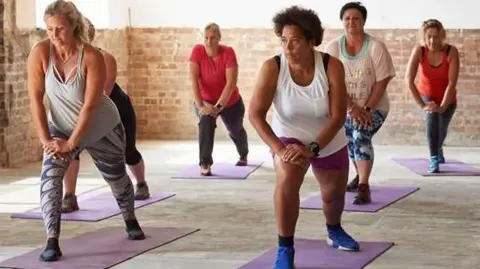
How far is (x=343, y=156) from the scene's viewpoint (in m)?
5.40

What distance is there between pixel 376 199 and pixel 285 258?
242 cm

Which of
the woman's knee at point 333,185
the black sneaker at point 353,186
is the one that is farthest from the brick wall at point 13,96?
the woman's knee at point 333,185

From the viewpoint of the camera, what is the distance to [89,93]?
548cm

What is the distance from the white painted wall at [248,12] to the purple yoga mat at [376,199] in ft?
11.9

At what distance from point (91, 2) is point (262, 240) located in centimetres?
616

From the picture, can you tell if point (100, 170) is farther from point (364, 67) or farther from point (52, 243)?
point (364, 67)

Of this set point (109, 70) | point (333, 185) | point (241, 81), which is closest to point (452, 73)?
point (241, 81)

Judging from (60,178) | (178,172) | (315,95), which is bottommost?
(178,172)

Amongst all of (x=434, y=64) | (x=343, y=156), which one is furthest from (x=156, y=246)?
(x=434, y=64)

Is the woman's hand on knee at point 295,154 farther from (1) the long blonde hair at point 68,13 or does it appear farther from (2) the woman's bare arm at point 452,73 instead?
(2) the woman's bare arm at point 452,73

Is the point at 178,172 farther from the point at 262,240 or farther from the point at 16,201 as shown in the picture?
the point at 262,240

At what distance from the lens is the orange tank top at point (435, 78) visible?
9047 mm

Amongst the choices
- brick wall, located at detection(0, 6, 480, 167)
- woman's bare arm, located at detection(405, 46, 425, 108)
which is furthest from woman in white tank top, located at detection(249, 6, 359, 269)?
brick wall, located at detection(0, 6, 480, 167)

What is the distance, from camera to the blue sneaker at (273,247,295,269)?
5.13 m
